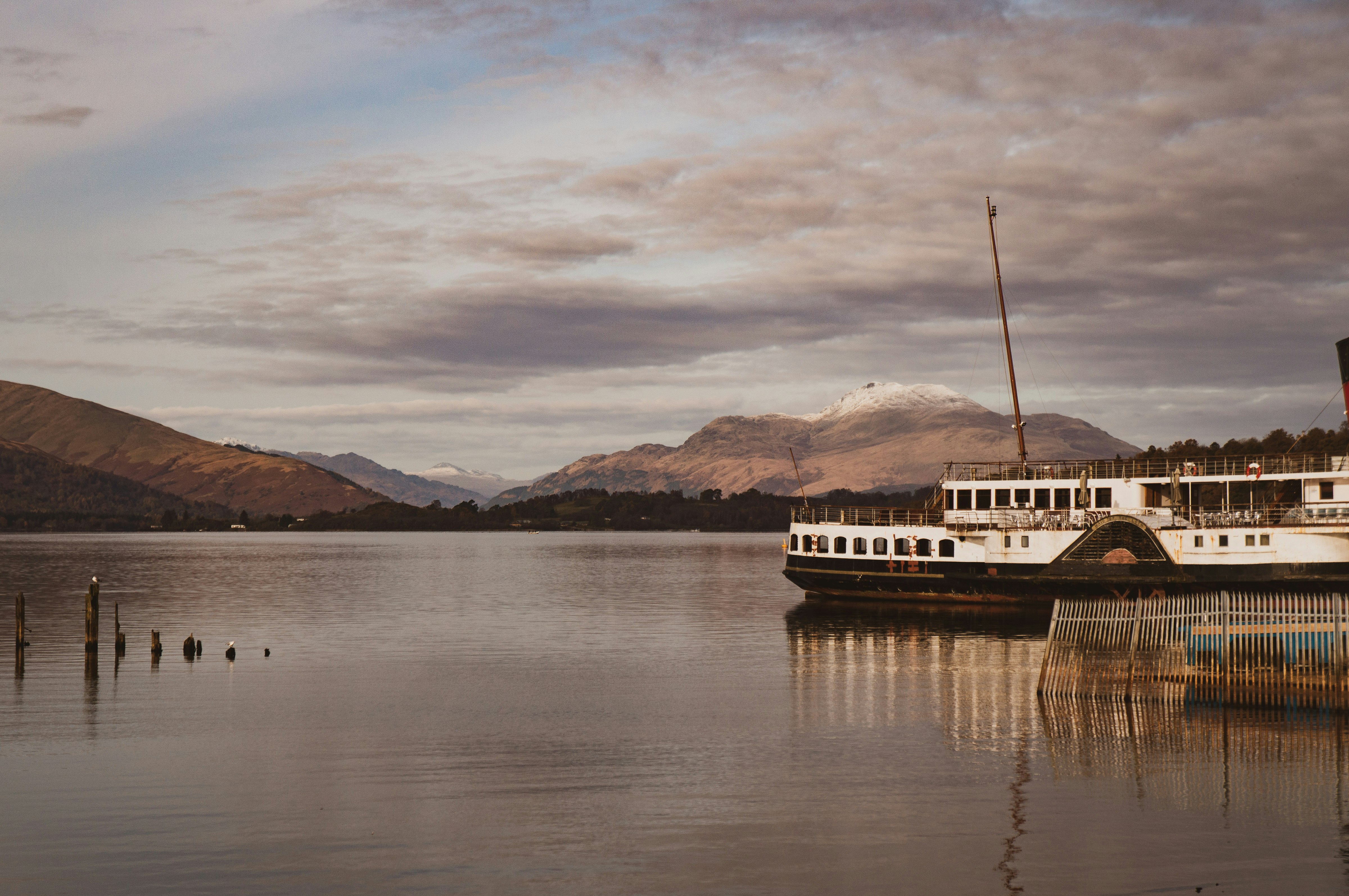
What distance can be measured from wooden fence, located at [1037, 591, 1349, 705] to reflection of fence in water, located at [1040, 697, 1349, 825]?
107 centimetres

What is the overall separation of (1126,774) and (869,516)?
50239 millimetres

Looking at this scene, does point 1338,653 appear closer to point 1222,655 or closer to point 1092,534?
point 1222,655

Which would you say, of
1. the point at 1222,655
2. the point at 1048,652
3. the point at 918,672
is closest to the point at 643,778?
the point at 1048,652

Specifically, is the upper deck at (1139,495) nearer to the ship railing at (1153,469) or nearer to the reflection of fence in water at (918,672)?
the ship railing at (1153,469)

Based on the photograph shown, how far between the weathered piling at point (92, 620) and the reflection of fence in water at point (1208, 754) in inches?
1591

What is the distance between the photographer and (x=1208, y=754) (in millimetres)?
28750

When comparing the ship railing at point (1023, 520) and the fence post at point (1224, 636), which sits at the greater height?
the ship railing at point (1023, 520)

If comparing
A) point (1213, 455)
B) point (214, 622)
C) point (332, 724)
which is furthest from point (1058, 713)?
point (1213, 455)

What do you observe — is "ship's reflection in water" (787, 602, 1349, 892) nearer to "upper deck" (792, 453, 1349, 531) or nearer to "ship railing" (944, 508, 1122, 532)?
"ship railing" (944, 508, 1122, 532)

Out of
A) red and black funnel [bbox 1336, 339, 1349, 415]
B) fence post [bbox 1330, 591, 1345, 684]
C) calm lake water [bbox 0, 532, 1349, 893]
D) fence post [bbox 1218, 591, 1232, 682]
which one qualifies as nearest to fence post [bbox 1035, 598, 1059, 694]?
calm lake water [bbox 0, 532, 1349, 893]

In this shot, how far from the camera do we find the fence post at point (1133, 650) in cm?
3647

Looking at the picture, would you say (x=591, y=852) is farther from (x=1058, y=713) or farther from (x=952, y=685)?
(x=952, y=685)

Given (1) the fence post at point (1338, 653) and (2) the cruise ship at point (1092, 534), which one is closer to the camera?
(1) the fence post at point (1338, 653)

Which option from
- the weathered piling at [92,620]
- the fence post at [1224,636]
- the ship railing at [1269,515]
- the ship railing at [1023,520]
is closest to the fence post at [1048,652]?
the fence post at [1224,636]
